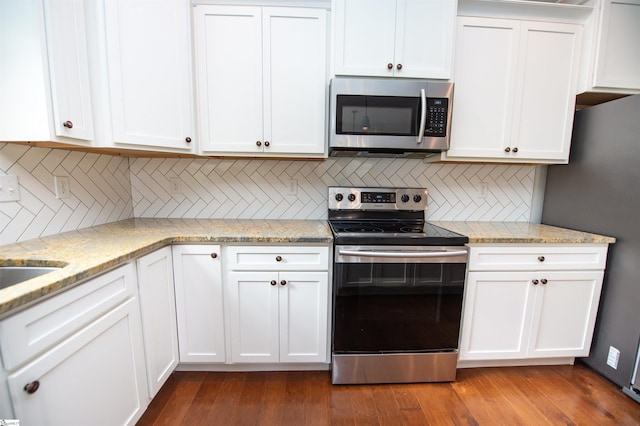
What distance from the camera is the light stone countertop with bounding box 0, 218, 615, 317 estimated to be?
83cm

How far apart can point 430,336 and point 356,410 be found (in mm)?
588

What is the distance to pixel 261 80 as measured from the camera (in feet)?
5.50

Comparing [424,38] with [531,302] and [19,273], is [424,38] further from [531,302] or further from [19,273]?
[19,273]

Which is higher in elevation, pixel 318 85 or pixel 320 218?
pixel 318 85

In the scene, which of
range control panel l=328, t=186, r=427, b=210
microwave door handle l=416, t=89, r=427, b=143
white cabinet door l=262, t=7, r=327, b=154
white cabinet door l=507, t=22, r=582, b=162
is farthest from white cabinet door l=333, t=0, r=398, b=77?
white cabinet door l=507, t=22, r=582, b=162

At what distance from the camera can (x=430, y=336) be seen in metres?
1.60

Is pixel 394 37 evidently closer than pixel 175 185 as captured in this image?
Yes

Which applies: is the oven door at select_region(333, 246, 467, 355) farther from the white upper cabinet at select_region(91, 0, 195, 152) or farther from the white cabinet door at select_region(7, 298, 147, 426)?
A: the white upper cabinet at select_region(91, 0, 195, 152)

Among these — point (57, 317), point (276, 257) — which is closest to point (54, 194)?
point (57, 317)

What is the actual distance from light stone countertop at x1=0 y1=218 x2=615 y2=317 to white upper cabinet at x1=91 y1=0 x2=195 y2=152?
0.50m

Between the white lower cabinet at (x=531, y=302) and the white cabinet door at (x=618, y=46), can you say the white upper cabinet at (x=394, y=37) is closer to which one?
the white cabinet door at (x=618, y=46)

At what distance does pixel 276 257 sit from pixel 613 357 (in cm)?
212

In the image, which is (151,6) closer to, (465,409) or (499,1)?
(499,1)

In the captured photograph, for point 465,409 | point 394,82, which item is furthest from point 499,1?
point 465,409
